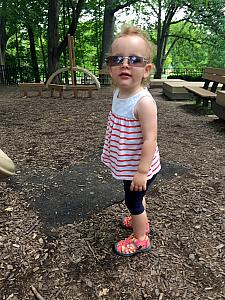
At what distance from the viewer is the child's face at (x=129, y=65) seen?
155cm

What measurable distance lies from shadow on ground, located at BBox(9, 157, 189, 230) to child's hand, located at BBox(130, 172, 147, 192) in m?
0.89

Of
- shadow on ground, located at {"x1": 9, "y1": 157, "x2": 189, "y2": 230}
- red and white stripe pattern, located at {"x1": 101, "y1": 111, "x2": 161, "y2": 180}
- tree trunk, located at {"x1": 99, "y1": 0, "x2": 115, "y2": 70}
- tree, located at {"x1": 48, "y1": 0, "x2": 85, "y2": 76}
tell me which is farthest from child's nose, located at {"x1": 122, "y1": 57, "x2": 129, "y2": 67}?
tree trunk, located at {"x1": 99, "y1": 0, "x2": 115, "y2": 70}

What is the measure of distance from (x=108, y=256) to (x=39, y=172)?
1.60m

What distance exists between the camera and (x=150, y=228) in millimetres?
2232

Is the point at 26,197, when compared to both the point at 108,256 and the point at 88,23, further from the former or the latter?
the point at 88,23

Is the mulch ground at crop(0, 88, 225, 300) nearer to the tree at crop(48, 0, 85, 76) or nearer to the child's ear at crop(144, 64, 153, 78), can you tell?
the child's ear at crop(144, 64, 153, 78)

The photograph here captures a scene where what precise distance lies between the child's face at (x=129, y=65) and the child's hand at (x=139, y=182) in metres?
0.50

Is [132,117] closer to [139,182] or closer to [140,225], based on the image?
[139,182]

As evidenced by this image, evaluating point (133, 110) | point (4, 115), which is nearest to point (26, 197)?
point (133, 110)

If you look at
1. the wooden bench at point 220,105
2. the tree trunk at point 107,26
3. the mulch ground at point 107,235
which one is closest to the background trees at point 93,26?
the tree trunk at point 107,26

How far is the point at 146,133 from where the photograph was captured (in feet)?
5.16

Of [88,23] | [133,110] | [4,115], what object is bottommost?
[4,115]

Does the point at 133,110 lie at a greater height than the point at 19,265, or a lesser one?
greater

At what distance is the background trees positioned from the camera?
11.9 m
